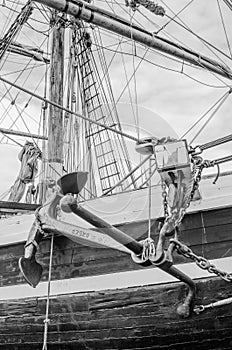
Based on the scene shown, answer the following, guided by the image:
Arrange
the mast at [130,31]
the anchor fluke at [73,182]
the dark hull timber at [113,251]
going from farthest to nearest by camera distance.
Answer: the mast at [130,31], the dark hull timber at [113,251], the anchor fluke at [73,182]

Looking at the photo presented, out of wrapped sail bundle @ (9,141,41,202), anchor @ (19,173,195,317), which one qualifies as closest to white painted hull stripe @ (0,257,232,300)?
anchor @ (19,173,195,317)

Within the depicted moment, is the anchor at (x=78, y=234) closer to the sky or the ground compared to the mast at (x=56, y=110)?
closer to the ground

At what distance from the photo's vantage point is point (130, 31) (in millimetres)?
7062

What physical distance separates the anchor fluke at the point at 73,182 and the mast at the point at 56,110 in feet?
9.40

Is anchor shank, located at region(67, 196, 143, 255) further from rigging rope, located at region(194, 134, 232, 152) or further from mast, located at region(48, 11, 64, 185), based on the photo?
mast, located at region(48, 11, 64, 185)

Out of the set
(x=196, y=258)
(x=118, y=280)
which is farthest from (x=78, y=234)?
(x=196, y=258)

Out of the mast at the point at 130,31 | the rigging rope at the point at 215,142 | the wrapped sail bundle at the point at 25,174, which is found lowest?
the rigging rope at the point at 215,142

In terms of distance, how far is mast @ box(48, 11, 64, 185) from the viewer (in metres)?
6.93

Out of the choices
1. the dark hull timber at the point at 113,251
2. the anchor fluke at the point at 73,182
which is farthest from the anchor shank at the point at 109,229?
the dark hull timber at the point at 113,251

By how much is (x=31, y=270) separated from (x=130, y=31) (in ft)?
12.2

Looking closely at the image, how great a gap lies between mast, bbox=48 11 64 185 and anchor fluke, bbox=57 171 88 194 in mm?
2864

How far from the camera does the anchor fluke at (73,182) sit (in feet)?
12.3

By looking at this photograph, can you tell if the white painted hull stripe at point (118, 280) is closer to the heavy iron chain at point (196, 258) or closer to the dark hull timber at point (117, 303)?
the dark hull timber at point (117, 303)

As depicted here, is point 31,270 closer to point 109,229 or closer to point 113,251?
point 113,251
